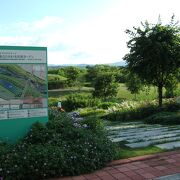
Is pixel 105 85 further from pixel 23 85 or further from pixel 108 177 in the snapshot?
pixel 108 177

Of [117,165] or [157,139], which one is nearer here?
[117,165]

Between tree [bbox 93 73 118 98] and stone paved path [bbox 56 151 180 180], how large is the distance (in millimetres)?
20377

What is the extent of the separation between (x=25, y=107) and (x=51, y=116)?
4.33 feet

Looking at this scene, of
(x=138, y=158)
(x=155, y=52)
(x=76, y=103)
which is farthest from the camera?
(x=76, y=103)

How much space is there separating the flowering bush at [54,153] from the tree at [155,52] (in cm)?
902

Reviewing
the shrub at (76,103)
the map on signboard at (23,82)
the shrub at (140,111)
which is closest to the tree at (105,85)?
the shrub at (76,103)

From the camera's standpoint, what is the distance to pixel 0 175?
190 inches

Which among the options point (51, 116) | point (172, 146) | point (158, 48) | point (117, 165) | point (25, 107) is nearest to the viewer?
point (117, 165)

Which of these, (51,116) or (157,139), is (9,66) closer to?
(51,116)

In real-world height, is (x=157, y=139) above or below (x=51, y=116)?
below

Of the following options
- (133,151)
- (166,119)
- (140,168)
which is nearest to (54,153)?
(140,168)

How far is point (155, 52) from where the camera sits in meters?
14.7

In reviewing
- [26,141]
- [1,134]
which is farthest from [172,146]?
[1,134]

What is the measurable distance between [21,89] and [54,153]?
4.82ft
